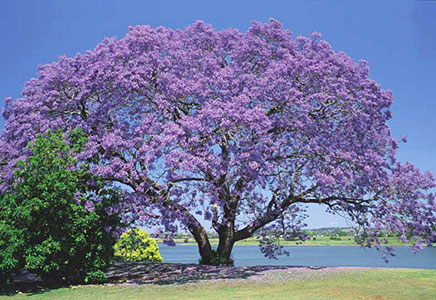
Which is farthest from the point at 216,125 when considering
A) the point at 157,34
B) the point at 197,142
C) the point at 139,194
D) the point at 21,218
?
the point at 21,218

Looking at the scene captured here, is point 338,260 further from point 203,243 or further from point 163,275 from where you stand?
point 163,275

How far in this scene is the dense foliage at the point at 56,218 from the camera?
1802cm

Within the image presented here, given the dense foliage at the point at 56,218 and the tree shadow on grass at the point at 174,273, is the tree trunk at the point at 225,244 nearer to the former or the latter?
the tree shadow on grass at the point at 174,273

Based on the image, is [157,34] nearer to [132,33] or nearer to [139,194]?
[132,33]

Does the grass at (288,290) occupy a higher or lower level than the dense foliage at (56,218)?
lower

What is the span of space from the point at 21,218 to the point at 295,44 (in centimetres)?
1464

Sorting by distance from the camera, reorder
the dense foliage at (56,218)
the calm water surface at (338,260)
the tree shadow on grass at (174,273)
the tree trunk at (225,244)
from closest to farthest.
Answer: the dense foliage at (56,218) → the tree shadow on grass at (174,273) → the tree trunk at (225,244) → the calm water surface at (338,260)

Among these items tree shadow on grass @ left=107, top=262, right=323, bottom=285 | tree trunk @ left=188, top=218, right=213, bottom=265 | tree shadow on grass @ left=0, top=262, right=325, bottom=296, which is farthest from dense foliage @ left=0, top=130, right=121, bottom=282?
tree trunk @ left=188, top=218, right=213, bottom=265

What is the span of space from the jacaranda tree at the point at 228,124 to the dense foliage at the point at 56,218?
3.21ft

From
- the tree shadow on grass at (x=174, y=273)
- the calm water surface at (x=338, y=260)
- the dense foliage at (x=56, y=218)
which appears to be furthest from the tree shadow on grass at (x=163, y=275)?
the calm water surface at (x=338, y=260)

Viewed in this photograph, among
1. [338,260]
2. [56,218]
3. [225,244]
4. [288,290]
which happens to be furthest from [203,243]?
[338,260]

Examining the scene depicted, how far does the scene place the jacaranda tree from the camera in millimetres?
18609

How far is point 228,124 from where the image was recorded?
59.3ft

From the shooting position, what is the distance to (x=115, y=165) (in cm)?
1889
